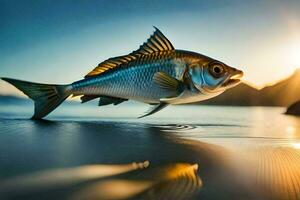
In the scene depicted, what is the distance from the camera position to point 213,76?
1725 millimetres

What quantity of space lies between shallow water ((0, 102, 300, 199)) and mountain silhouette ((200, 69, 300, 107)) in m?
0.08

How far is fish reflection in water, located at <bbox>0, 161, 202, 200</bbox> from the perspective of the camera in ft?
3.38

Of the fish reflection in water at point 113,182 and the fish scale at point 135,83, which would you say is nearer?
the fish reflection in water at point 113,182

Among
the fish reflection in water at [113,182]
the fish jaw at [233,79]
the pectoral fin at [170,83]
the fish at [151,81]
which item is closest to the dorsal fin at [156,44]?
the fish at [151,81]

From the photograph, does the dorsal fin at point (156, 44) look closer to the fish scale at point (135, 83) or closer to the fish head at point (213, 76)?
the fish scale at point (135, 83)

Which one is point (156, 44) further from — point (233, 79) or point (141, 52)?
point (233, 79)

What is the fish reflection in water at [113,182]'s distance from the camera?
3.38ft

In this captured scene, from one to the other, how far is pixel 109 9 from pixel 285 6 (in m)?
0.80

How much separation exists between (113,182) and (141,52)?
0.90m

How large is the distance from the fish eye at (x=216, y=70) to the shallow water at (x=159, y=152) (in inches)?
9.1

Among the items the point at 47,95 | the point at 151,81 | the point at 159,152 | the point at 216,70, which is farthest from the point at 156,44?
the point at 159,152

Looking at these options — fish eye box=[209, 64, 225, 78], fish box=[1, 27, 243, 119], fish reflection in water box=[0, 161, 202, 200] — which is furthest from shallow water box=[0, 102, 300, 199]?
fish eye box=[209, 64, 225, 78]

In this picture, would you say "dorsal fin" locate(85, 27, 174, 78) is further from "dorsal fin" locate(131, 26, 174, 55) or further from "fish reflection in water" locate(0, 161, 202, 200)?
"fish reflection in water" locate(0, 161, 202, 200)

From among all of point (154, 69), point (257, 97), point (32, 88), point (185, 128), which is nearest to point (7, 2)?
point (32, 88)
